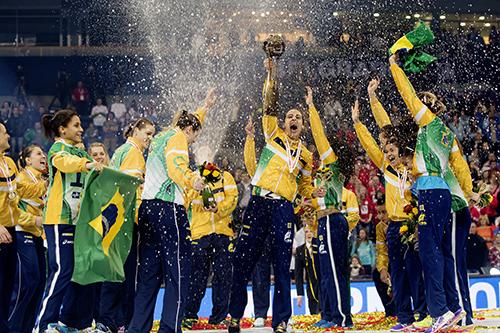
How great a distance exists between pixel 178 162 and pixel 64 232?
4.35ft

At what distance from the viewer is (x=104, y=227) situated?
9.65 meters

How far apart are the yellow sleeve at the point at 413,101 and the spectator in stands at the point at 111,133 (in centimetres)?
1508

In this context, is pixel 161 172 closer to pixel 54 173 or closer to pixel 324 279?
pixel 54 173

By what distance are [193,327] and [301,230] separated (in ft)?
16.3

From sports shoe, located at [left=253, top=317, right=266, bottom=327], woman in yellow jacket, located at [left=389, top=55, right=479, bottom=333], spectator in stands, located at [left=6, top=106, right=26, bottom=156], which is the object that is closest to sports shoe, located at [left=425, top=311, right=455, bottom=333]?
woman in yellow jacket, located at [left=389, top=55, right=479, bottom=333]

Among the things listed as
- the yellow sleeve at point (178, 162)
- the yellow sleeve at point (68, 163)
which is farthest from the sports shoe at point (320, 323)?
the yellow sleeve at point (68, 163)

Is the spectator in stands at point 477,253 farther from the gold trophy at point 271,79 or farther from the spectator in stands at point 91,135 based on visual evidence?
the spectator in stands at point 91,135

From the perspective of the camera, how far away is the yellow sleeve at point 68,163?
9344mm

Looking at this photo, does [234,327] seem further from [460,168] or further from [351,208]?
[351,208]

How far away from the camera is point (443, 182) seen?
10219 mm

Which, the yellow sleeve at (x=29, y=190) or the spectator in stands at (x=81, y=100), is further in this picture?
the spectator in stands at (x=81, y=100)

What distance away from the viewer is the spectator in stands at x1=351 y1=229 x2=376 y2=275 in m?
18.9

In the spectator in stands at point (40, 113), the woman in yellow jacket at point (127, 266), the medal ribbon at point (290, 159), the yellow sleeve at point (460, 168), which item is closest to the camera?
the woman in yellow jacket at point (127, 266)

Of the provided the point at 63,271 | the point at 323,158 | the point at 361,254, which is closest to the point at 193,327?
the point at 323,158
